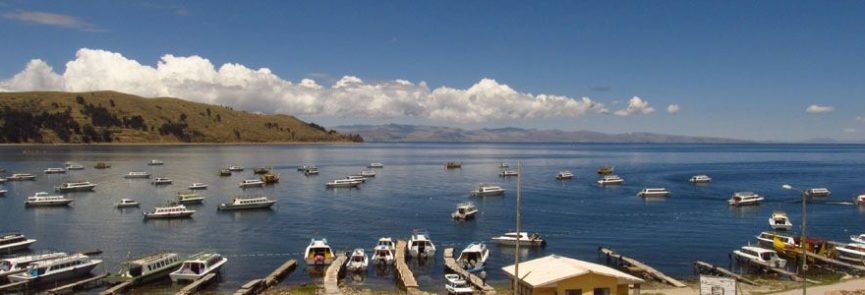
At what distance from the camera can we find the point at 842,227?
87250 millimetres

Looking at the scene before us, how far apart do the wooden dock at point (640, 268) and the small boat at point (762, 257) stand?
964 centimetres

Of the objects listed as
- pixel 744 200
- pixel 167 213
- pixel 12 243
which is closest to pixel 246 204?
pixel 167 213

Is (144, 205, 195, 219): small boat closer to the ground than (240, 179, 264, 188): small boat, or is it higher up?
→ closer to the ground

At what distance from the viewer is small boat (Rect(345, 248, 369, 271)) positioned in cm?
5894

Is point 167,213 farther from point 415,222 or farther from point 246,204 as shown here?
point 415,222

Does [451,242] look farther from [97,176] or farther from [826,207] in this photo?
[97,176]

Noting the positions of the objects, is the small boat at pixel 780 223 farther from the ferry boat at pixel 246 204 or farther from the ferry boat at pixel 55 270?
the ferry boat at pixel 55 270

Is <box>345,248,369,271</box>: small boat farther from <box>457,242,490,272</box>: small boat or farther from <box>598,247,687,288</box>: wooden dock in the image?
<box>598,247,687,288</box>: wooden dock

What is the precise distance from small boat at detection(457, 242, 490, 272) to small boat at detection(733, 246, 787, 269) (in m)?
23.8

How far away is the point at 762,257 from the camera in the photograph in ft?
197

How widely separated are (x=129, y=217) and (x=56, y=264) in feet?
146

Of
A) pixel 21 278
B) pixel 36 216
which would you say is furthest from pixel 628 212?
pixel 36 216

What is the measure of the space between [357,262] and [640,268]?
24.3 meters

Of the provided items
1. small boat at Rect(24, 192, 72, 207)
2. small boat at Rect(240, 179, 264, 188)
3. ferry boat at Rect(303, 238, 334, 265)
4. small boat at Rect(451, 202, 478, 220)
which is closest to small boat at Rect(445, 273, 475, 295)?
ferry boat at Rect(303, 238, 334, 265)
